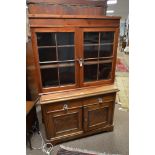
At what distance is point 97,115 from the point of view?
1910 millimetres

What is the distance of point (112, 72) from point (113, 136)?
0.90 metres

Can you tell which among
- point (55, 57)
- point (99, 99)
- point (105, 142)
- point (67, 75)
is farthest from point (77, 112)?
point (55, 57)

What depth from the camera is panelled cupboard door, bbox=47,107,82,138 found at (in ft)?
5.63

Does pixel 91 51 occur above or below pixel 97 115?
above

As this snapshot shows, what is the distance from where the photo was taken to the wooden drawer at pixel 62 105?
1643 millimetres

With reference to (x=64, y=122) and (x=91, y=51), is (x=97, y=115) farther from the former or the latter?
(x=91, y=51)

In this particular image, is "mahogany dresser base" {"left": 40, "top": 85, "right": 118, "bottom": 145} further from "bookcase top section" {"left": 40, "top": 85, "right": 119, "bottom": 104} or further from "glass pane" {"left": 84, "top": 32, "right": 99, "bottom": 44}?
"glass pane" {"left": 84, "top": 32, "right": 99, "bottom": 44}

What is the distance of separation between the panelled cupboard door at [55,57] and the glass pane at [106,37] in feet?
1.09

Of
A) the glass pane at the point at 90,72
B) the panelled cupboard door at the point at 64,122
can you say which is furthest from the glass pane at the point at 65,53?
the panelled cupboard door at the point at 64,122

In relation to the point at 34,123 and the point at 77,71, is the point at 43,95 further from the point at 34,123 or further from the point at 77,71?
the point at 34,123

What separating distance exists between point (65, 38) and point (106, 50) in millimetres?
527

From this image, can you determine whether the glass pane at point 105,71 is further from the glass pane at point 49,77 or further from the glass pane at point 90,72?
the glass pane at point 49,77

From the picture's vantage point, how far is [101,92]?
1.78 meters
